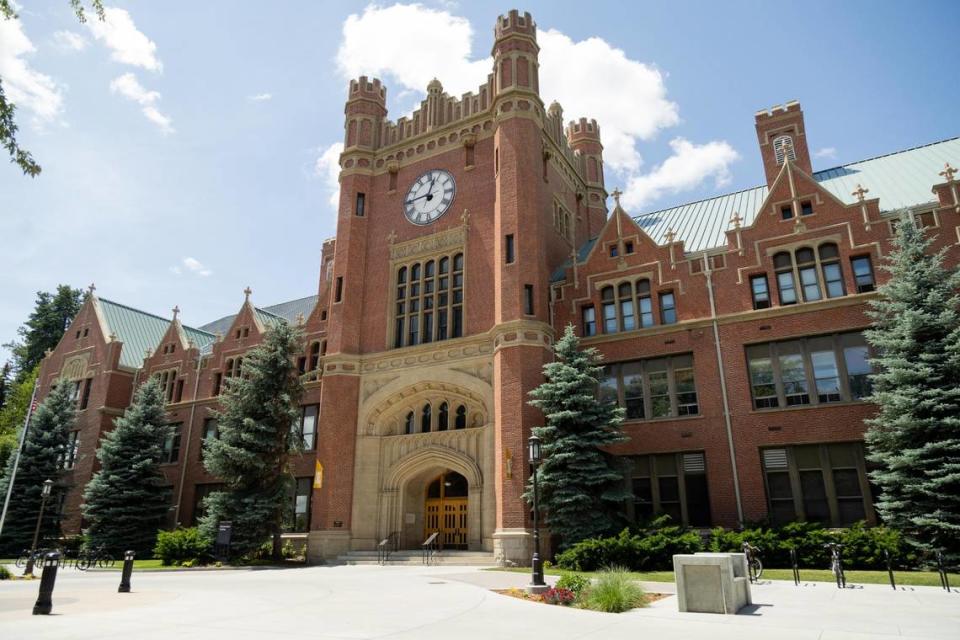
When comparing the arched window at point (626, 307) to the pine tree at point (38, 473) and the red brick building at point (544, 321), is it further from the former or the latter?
the pine tree at point (38, 473)

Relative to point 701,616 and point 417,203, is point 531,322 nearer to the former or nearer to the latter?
point 417,203

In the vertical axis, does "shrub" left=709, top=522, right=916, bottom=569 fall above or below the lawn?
above

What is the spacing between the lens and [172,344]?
44.2 meters

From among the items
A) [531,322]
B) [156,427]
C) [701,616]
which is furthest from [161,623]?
[156,427]

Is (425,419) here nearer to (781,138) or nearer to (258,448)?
(258,448)

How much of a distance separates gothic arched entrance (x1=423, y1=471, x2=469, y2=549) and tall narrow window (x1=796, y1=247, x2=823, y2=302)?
1668 centimetres

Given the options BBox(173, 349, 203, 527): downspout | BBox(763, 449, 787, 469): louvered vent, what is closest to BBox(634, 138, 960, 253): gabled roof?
BBox(763, 449, 787, 469): louvered vent

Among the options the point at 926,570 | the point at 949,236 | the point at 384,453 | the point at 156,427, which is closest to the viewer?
the point at 926,570

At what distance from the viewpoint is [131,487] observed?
34.5 metres

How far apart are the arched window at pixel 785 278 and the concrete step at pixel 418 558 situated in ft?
50.3

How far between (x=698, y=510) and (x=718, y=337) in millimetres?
6717

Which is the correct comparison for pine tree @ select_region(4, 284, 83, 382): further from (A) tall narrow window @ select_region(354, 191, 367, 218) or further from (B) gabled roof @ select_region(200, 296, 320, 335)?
(A) tall narrow window @ select_region(354, 191, 367, 218)

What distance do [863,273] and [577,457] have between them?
12672 millimetres

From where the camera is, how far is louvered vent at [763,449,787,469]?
75.6 ft
